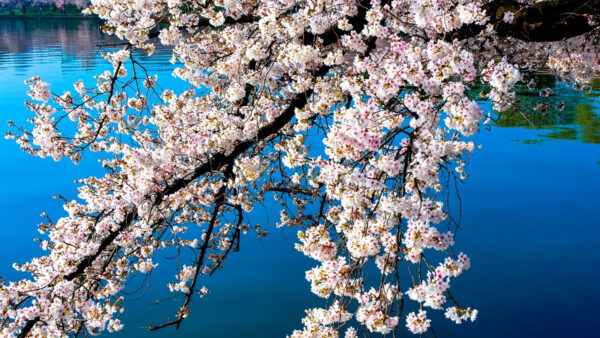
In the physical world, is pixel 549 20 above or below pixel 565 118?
below

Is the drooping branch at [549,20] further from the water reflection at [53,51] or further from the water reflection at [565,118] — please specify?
the water reflection at [53,51]

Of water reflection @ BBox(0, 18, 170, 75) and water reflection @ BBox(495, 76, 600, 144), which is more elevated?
water reflection @ BBox(0, 18, 170, 75)

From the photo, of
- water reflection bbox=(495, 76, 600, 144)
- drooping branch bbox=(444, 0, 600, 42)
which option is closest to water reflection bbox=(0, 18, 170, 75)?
water reflection bbox=(495, 76, 600, 144)

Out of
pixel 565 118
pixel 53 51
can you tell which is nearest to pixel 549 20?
pixel 565 118

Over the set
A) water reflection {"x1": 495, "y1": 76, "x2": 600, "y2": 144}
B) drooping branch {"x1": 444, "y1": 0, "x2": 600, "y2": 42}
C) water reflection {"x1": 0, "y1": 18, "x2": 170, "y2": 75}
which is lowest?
drooping branch {"x1": 444, "y1": 0, "x2": 600, "y2": 42}

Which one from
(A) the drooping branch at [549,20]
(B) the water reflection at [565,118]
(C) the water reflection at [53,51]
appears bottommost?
(A) the drooping branch at [549,20]

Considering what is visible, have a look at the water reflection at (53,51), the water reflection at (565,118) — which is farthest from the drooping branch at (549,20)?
the water reflection at (53,51)

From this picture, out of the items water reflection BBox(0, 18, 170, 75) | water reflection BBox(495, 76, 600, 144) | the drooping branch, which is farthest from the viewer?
water reflection BBox(0, 18, 170, 75)

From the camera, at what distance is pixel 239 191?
7.60 meters

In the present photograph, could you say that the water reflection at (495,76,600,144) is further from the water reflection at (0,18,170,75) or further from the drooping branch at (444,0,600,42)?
the water reflection at (0,18,170,75)

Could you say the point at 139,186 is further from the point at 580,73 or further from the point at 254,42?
the point at 580,73

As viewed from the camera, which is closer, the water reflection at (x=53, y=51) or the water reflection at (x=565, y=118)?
the water reflection at (x=565, y=118)

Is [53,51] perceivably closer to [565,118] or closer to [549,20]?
[565,118]

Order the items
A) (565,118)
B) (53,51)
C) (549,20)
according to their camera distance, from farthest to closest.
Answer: (53,51) < (565,118) < (549,20)
